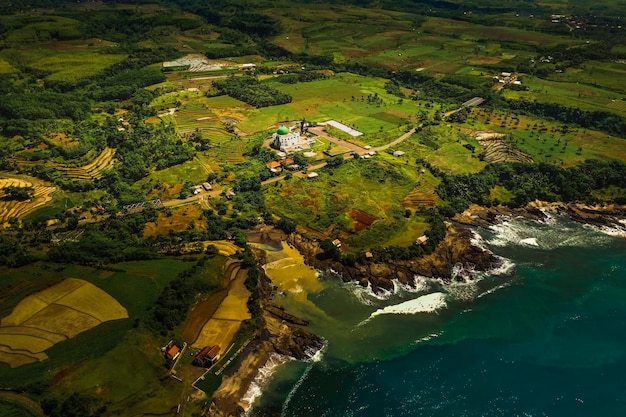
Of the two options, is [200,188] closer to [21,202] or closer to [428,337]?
[21,202]

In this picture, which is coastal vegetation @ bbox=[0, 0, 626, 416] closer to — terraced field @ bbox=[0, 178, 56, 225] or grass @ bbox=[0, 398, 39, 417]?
grass @ bbox=[0, 398, 39, 417]

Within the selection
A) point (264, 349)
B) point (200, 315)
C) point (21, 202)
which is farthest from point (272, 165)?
point (264, 349)

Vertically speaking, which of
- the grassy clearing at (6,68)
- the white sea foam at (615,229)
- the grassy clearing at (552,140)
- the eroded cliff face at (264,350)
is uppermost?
the grassy clearing at (6,68)

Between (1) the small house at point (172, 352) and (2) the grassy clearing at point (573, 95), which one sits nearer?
(1) the small house at point (172, 352)

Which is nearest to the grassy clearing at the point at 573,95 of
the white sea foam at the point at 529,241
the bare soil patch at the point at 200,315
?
the white sea foam at the point at 529,241

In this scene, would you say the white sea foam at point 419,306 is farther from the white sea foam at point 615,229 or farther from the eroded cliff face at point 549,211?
the white sea foam at point 615,229

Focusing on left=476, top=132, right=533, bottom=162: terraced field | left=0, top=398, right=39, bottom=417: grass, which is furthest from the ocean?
left=476, top=132, right=533, bottom=162: terraced field
